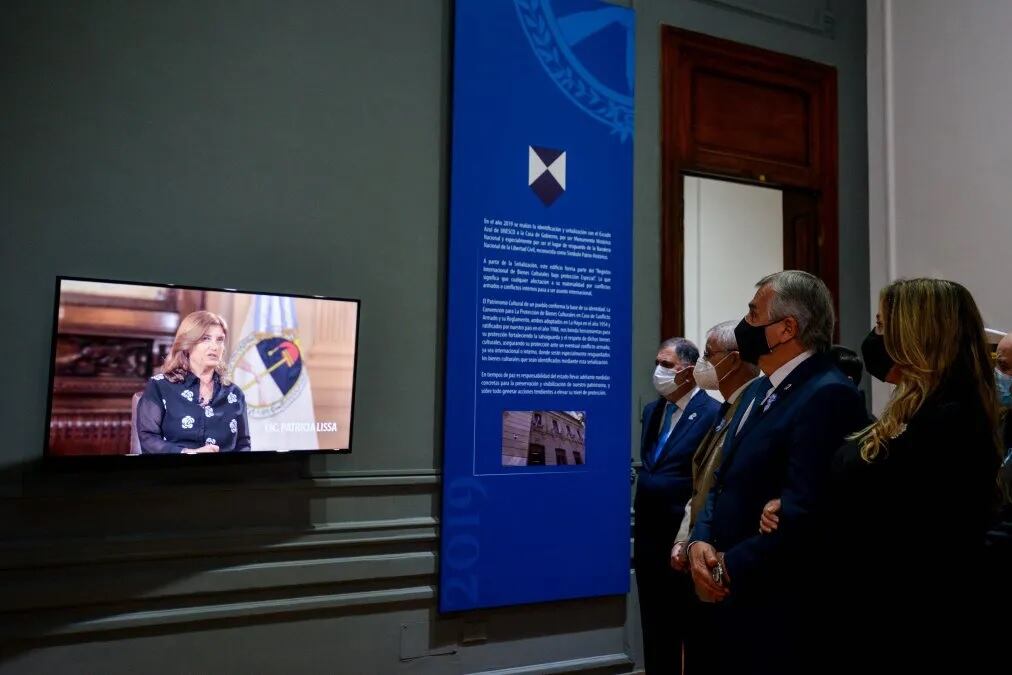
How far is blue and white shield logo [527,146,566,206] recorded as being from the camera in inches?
131

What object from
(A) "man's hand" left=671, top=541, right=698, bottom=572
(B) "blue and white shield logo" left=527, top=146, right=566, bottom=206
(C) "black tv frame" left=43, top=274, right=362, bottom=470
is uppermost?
(B) "blue and white shield logo" left=527, top=146, right=566, bottom=206

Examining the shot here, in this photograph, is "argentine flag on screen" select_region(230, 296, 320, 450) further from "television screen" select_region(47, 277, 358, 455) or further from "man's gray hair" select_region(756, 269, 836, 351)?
"man's gray hair" select_region(756, 269, 836, 351)

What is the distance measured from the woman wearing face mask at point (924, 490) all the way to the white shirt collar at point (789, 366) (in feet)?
0.98

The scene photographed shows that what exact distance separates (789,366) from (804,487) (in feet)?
1.18

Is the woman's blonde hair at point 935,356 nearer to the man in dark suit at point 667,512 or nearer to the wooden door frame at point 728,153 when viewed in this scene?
the man in dark suit at point 667,512

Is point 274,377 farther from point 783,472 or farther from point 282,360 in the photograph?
point 783,472

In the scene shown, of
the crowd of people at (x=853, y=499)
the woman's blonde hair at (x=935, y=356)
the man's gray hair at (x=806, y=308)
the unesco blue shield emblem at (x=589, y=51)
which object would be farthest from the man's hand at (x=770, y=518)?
the unesco blue shield emblem at (x=589, y=51)

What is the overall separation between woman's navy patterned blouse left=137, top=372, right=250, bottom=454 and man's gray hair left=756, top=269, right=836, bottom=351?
5.89ft

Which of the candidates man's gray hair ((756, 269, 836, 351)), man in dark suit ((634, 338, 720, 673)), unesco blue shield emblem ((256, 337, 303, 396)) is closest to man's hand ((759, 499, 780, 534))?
man's gray hair ((756, 269, 836, 351))

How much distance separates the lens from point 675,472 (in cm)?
281

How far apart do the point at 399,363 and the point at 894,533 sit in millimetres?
2008

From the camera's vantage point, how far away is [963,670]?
1.48 meters

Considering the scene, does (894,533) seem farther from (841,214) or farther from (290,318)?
(841,214)

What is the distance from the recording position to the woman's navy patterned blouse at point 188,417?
2.45m
